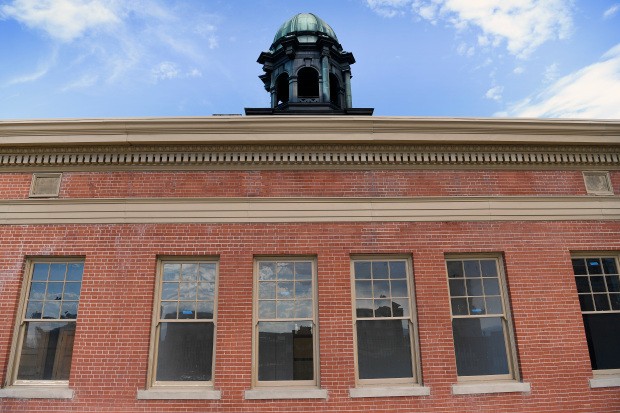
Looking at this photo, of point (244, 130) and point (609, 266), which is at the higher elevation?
point (244, 130)

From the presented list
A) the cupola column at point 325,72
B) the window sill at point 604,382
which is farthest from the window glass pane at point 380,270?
the cupola column at point 325,72

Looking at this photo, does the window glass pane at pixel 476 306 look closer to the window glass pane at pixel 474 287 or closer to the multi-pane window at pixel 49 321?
the window glass pane at pixel 474 287

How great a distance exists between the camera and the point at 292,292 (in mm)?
7988

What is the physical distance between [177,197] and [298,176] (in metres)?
2.44

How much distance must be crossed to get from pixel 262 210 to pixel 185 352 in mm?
2974

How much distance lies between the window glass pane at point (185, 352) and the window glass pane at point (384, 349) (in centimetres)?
278

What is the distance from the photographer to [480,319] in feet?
26.3

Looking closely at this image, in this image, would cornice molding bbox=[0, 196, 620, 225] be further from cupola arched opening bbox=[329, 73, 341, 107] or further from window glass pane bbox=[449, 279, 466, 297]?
cupola arched opening bbox=[329, 73, 341, 107]

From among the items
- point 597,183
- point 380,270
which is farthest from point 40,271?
point 597,183

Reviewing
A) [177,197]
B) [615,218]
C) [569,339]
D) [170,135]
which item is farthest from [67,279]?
[615,218]

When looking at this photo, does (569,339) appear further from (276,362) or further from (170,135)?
(170,135)

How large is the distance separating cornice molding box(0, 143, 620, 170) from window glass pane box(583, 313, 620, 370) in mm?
3539

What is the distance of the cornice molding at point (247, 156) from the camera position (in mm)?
8531

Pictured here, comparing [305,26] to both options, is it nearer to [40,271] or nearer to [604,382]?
[40,271]
